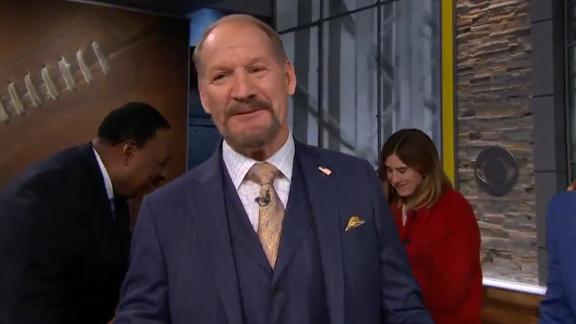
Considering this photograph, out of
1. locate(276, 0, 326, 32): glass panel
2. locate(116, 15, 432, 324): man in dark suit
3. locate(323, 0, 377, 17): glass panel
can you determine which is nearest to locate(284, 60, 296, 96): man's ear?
locate(116, 15, 432, 324): man in dark suit

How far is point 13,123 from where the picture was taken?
6.40 m

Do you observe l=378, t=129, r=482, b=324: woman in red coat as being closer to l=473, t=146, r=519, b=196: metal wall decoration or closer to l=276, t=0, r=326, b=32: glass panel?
l=473, t=146, r=519, b=196: metal wall decoration

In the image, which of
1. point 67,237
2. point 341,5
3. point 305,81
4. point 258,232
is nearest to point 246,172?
point 258,232

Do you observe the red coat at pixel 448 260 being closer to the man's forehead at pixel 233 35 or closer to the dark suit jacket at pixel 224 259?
the dark suit jacket at pixel 224 259

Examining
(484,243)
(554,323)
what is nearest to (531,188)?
(484,243)

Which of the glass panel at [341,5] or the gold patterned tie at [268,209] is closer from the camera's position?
the gold patterned tie at [268,209]

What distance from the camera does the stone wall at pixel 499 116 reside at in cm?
568

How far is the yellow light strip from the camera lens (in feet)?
20.6

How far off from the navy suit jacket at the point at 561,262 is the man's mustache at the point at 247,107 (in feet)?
2.21

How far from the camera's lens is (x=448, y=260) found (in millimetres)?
2318

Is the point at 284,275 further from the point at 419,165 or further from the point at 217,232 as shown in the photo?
the point at 419,165

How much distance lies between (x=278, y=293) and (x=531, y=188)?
4.99 meters

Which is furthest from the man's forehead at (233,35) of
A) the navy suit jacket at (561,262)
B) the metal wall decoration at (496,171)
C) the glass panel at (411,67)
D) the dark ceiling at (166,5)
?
Result: the dark ceiling at (166,5)

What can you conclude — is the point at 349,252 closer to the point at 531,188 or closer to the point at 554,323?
the point at 554,323
